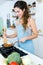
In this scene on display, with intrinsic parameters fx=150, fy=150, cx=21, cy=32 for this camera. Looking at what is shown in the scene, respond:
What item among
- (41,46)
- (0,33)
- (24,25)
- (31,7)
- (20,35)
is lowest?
(41,46)

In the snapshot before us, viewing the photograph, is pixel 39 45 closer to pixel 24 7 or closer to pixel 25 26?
pixel 25 26

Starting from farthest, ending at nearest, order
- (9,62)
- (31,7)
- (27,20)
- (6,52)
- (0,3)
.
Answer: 1. (0,3)
2. (31,7)
3. (27,20)
4. (6,52)
5. (9,62)

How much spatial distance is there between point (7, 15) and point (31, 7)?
0.63 metres

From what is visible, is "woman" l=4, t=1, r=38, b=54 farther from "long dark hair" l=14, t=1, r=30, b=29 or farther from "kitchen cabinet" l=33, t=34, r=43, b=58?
"kitchen cabinet" l=33, t=34, r=43, b=58

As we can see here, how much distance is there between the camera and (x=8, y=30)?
3.36 meters

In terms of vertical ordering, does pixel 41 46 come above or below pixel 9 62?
below

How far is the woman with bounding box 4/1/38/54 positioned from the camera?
1925 mm

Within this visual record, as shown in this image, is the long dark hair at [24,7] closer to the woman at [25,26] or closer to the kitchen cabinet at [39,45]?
the woman at [25,26]

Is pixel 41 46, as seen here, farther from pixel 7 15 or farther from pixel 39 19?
pixel 7 15

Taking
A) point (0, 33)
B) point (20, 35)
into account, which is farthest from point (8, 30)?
point (20, 35)

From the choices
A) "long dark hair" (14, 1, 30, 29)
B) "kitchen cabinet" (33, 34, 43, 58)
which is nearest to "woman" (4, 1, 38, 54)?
"long dark hair" (14, 1, 30, 29)

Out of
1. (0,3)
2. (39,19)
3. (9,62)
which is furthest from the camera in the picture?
(0,3)

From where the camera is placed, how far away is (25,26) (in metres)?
1.98

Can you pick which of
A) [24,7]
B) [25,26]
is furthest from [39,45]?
[24,7]
